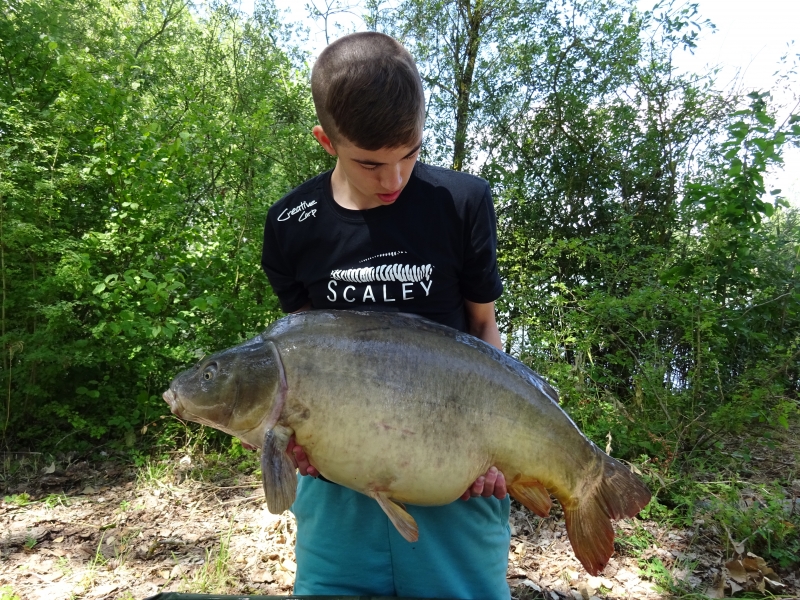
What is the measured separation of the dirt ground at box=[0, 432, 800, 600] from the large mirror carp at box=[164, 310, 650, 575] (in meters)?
1.57

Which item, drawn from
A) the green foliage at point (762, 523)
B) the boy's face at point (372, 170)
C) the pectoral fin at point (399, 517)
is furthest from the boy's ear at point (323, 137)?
the green foliage at point (762, 523)

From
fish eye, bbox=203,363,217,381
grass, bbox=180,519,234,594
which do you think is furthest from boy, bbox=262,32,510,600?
grass, bbox=180,519,234,594

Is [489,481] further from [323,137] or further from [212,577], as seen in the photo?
[212,577]

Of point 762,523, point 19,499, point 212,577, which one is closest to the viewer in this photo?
point 212,577

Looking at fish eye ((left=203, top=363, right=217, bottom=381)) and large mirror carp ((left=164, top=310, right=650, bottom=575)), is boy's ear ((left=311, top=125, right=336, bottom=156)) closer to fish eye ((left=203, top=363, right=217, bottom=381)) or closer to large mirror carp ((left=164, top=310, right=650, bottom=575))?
large mirror carp ((left=164, top=310, right=650, bottom=575))

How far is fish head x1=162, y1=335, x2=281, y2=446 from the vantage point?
1.39 m

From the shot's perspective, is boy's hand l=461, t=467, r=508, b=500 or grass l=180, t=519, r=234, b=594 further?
grass l=180, t=519, r=234, b=594

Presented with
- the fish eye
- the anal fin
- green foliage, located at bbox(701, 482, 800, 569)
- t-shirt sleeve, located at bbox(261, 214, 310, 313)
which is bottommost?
green foliage, located at bbox(701, 482, 800, 569)

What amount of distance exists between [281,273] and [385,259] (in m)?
0.42

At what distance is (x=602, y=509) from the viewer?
4.99ft

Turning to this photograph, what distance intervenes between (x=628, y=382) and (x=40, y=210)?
4.87 m

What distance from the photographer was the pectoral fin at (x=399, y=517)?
52.6 inches

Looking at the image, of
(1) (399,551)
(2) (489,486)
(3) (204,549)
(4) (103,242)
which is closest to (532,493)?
(2) (489,486)

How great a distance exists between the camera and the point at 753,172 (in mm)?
A: 3820
